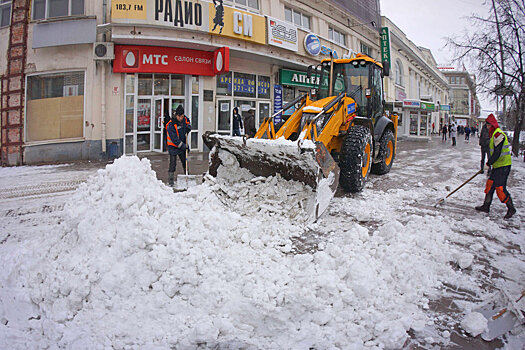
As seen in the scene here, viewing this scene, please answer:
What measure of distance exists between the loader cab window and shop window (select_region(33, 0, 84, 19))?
10012 millimetres

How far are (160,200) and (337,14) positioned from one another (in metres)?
20.5

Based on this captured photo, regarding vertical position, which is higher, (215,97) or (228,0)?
(228,0)

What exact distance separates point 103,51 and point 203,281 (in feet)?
38.2

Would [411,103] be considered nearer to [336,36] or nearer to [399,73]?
[399,73]

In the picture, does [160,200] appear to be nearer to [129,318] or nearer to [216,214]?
[216,214]

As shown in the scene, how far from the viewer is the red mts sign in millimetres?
12523

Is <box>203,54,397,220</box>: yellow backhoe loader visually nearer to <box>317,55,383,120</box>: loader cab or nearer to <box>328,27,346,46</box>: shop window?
<box>317,55,383,120</box>: loader cab

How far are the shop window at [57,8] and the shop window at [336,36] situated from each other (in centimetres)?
1366

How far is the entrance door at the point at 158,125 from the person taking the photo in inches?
538

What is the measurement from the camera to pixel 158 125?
13.7 m

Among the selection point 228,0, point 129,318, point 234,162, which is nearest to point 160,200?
point 129,318

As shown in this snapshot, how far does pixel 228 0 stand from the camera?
48.0ft

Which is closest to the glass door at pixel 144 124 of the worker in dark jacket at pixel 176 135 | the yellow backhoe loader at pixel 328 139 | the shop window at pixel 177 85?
the shop window at pixel 177 85

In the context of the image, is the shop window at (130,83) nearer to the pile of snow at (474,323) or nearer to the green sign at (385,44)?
the pile of snow at (474,323)
